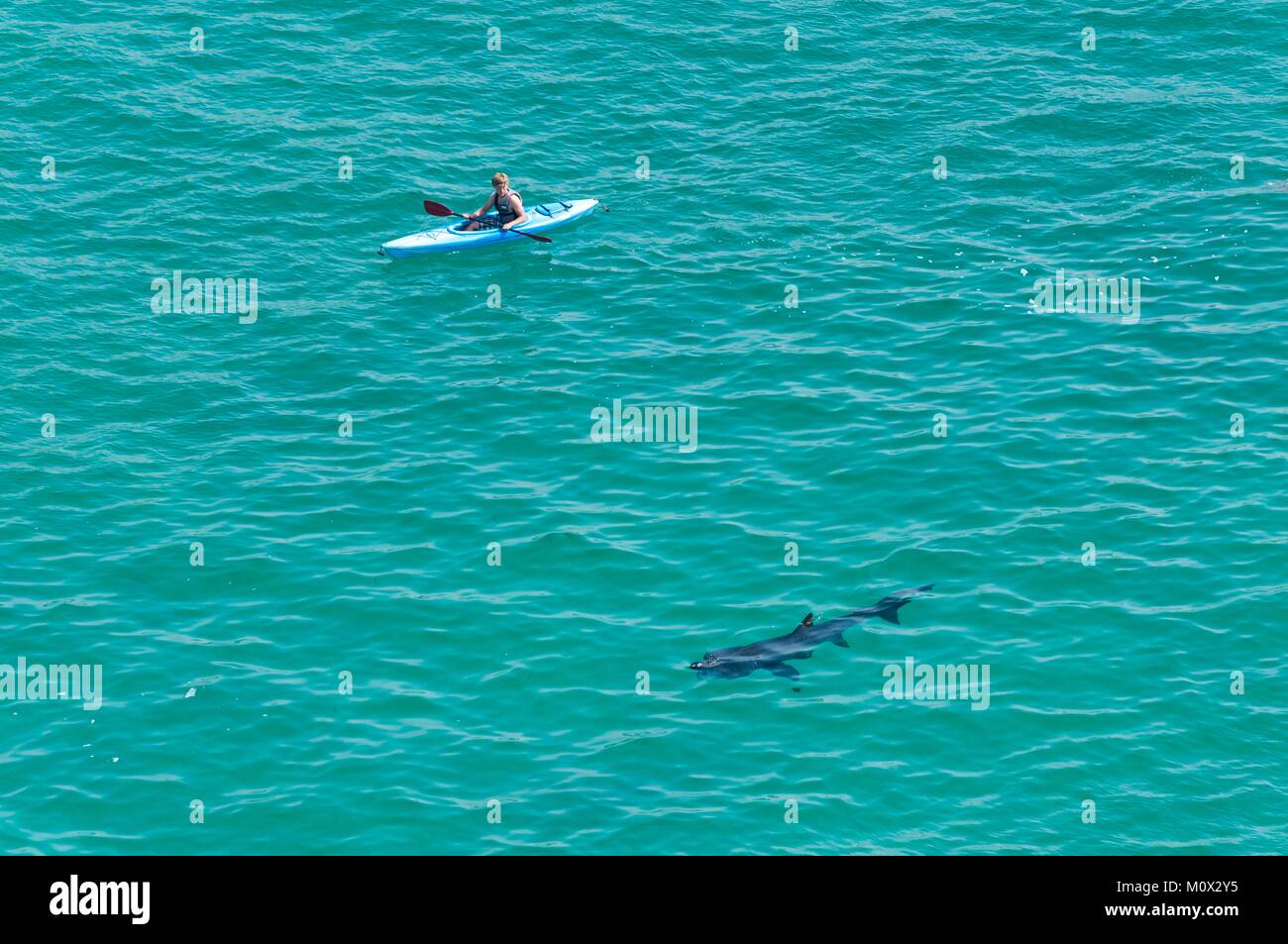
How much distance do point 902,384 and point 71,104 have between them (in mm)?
26370

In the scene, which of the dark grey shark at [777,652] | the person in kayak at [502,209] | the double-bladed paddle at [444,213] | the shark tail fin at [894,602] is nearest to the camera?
the dark grey shark at [777,652]

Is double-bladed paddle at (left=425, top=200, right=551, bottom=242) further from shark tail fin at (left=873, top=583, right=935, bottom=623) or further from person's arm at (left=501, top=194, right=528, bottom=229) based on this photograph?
→ shark tail fin at (left=873, top=583, right=935, bottom=623)

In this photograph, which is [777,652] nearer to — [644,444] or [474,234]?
[644,444]

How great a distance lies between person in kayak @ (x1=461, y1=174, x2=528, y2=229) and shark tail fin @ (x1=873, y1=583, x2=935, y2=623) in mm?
17385

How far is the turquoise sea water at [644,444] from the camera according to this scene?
30328 millimetres

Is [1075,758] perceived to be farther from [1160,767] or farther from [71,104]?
[71,104]

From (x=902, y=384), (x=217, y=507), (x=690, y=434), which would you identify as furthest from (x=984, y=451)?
(x=217, y=507)

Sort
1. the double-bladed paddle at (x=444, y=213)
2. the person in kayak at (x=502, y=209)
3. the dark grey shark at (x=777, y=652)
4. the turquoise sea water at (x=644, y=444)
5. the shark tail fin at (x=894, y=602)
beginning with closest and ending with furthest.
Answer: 1. the turquoise sea water at (x=644, y=444)
2. the dark grey shark at (x=777, y=652)
3. the shark tail fin at (x=894, y=602)
4. the person in kayak at (x=502, y=209)
5. the double-bladed paddle at (x=444, y=213)

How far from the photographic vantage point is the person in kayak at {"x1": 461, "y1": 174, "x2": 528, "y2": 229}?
46719mm

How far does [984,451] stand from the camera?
126ft

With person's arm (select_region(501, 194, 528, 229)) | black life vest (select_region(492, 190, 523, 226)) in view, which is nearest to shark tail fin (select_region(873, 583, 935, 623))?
person's arm (select_region(501, 194, 528, 229))

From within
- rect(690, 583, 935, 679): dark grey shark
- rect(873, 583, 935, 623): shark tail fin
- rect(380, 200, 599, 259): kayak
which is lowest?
rect(690, 583, 935, 679): dark grey shark

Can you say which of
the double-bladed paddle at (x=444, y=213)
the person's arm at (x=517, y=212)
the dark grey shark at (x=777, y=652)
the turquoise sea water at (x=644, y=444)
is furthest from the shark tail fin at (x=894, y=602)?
the person's arm at (x=517, y=212)

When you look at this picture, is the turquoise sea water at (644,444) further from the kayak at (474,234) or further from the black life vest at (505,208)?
the black life vest at (505,208)
